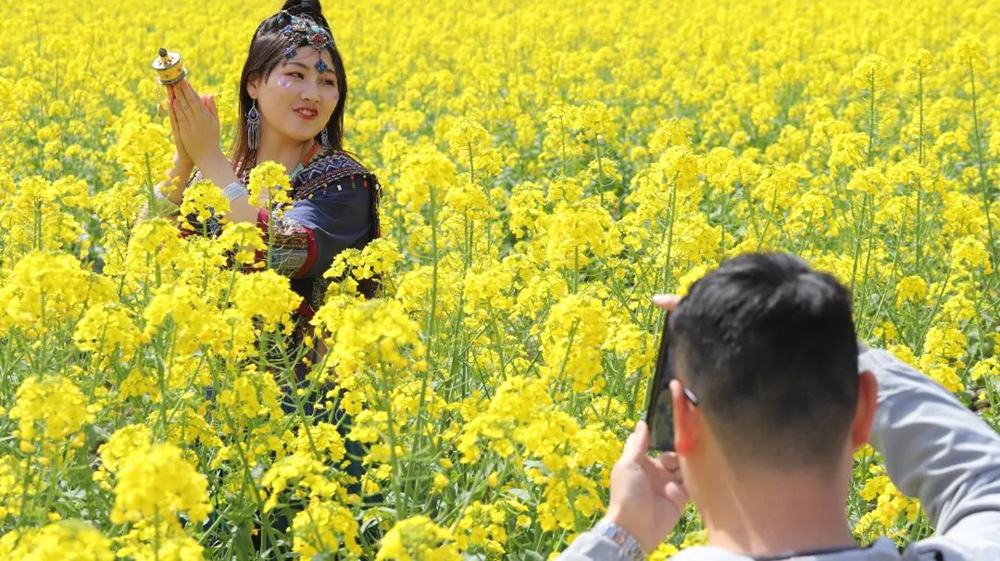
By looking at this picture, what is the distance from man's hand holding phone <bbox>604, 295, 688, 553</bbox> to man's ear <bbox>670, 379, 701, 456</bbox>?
12 cm

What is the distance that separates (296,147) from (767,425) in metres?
2.46

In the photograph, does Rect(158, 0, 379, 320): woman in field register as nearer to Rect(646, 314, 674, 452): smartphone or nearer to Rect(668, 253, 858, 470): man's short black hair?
Rect(646, 314, 674, 452): smartphone

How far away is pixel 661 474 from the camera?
1.70 metres

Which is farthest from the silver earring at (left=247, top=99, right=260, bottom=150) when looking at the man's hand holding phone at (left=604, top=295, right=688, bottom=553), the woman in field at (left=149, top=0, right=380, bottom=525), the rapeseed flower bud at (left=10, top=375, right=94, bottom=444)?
the man's hand holding phone at (left=604, top=295, right=688, bottom=553)

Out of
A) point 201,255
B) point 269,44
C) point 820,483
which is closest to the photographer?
point 820,483

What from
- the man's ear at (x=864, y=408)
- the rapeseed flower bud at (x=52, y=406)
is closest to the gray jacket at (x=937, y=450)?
the man's ear at (x=864, y=408)

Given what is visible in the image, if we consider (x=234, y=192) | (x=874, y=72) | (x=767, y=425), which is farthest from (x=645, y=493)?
(x=874, y=72)

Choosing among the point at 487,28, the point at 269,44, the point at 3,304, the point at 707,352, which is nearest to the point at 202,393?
the point at 3,304

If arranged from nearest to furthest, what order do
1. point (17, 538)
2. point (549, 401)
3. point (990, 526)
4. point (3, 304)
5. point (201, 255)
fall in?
point (990, 526) < point (17, 538) < point (549, 401) < point (3, 304) < point (201, 255)

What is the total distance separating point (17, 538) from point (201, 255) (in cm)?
95

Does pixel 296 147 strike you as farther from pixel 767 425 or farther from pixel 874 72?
pixel 767 425

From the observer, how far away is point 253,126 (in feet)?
12.5

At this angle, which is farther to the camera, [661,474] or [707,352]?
[661,474]

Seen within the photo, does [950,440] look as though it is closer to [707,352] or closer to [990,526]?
[990,526]
